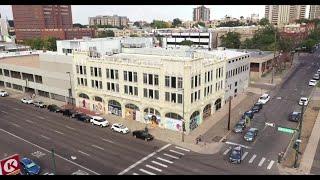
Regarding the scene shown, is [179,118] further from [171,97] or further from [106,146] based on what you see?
[106,146]

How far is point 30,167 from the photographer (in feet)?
145

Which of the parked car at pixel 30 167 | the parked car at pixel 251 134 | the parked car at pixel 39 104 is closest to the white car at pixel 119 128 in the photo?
the parked car at pixel 30 167

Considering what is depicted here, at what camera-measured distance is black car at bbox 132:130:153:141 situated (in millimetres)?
56481

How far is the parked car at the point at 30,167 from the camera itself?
44.0 m

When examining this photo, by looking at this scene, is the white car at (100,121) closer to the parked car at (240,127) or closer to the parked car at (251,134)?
the parked car at (240,127)

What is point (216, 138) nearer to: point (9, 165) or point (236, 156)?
point (236, 156)

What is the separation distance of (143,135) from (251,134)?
2015cm

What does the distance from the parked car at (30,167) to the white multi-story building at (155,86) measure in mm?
26046

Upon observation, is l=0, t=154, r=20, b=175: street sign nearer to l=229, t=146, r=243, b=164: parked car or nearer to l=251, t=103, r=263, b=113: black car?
l=229, t=146, r=243, b=164: parked car

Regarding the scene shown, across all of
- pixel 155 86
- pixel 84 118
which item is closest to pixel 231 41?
pixel 155 86

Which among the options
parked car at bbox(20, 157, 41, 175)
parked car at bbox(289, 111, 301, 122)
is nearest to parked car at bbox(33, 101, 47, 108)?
parked car at bbox(20, 157, 41, 175)

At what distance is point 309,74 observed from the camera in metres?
117

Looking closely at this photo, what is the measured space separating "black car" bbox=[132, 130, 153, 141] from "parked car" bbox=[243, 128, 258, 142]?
58.2 ft
